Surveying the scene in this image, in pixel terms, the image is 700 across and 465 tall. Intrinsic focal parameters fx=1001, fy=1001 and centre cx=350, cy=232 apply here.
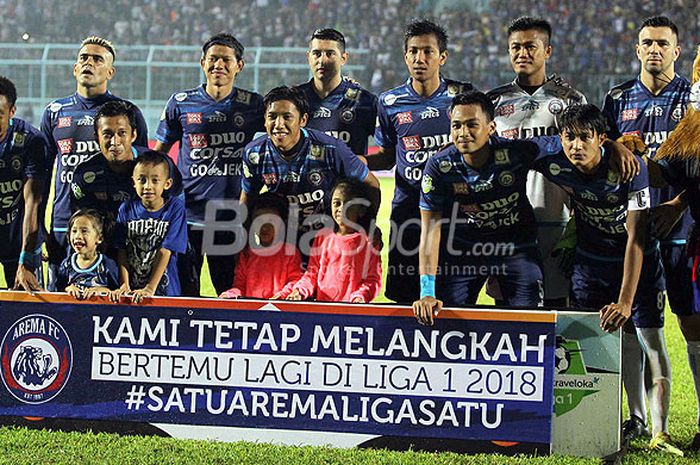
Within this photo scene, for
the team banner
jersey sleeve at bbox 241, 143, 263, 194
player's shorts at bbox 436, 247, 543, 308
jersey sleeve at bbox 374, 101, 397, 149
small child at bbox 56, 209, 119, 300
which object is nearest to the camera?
the team banner

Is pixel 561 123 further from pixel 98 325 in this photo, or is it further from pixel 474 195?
pixel 98 325

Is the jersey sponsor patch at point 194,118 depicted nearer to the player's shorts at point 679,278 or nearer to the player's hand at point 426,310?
the player's hand at point 426,310

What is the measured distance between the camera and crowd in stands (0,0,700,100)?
78.3 ft

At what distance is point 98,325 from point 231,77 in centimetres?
166

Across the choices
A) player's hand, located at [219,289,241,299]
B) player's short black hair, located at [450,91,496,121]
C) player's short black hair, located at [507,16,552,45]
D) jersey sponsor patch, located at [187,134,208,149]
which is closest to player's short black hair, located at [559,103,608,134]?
player's short black hair, located at [450,91,496,121]

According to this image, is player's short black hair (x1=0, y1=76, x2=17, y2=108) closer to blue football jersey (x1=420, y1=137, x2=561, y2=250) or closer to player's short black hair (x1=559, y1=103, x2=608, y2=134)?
blue football jersey (x1=420, y1=137, x2=561, y2=250)

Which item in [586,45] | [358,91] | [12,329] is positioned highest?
[586,45]

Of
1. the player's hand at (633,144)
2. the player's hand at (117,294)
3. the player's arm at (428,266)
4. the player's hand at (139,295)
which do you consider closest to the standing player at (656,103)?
the player's hand at (633,144)

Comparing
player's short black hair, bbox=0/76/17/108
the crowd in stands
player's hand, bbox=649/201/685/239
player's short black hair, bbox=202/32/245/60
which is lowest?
player's hand, bbox=649/201/685/239

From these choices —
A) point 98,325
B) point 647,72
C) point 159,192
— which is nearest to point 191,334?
point 98,325

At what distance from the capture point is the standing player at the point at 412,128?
546 centimetres

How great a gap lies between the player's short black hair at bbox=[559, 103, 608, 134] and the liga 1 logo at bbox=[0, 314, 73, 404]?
2.62 metres

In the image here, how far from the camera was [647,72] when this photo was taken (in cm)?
528

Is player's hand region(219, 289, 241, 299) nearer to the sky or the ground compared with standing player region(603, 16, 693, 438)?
nearer to the ground
